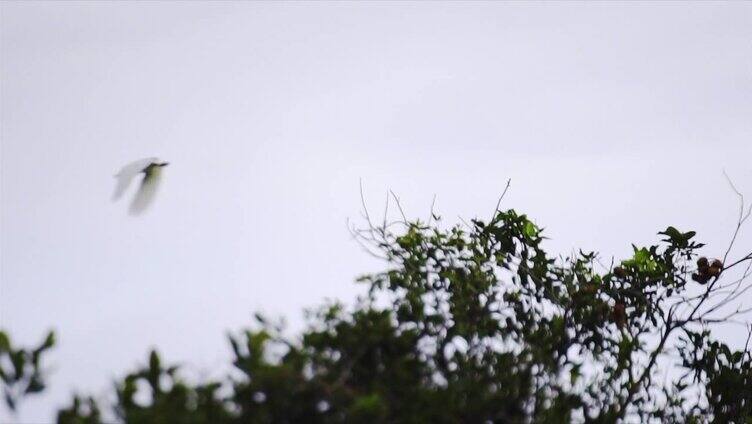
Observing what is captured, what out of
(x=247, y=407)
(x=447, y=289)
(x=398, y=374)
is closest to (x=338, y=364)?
(x=398, y=374)

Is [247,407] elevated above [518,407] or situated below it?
below

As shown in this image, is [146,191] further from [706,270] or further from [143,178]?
[706,270]

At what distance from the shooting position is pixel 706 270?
7.40m

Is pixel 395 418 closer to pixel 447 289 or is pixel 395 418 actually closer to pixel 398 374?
pixel 398 374

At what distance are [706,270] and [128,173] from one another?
450 cm

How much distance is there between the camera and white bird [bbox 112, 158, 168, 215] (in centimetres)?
695

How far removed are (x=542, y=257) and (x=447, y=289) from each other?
1.23 metres

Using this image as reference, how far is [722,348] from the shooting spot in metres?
7.24

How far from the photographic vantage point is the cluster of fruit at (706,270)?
7.39m

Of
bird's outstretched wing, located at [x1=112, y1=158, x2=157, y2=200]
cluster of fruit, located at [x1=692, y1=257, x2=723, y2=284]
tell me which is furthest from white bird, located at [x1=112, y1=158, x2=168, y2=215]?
cluster of fruit, located at [x1=692, y1=257, x2=723, y2=284]

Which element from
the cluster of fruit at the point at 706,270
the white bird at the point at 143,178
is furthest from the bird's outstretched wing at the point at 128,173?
the cluster of fruit at the point at 706,270

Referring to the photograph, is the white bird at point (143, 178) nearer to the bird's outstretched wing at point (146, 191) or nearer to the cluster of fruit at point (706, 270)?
the bird's outstretched wing at point (146, 191)

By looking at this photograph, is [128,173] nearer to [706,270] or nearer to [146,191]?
[146,191]

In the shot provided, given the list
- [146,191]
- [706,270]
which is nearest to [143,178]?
[146,191]
